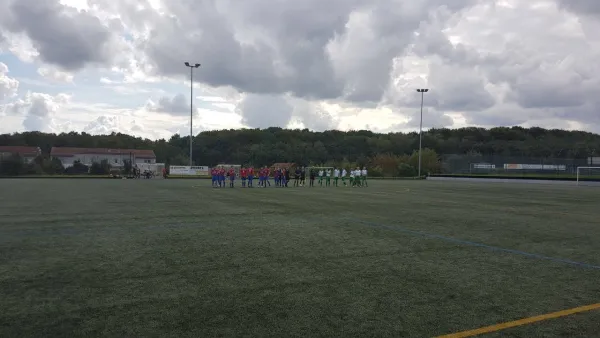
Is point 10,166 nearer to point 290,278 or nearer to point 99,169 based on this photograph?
point 99,169

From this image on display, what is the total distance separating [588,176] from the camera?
47875mm

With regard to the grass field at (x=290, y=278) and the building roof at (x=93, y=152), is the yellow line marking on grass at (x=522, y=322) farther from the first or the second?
the building roof at (x=93, y=152)

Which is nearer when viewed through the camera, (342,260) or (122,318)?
(122,318)

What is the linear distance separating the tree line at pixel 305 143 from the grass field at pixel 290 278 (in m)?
80.4

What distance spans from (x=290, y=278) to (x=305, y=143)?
10835cm

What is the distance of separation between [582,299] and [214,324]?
14.1ft

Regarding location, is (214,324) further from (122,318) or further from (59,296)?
(59,296)

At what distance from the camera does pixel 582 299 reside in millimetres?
5406

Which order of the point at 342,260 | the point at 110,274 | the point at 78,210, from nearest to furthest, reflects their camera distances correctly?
1. the point at 110,274
2. the point at 342,260
3. the point at 78,210

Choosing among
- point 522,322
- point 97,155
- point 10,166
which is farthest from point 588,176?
point 97,155

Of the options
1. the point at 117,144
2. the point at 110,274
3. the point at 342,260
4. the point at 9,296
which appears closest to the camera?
the point at 9,296

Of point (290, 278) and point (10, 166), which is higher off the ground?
point (10, 166)

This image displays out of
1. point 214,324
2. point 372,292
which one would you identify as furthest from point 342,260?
point 214,324

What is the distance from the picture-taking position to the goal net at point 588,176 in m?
43.2
